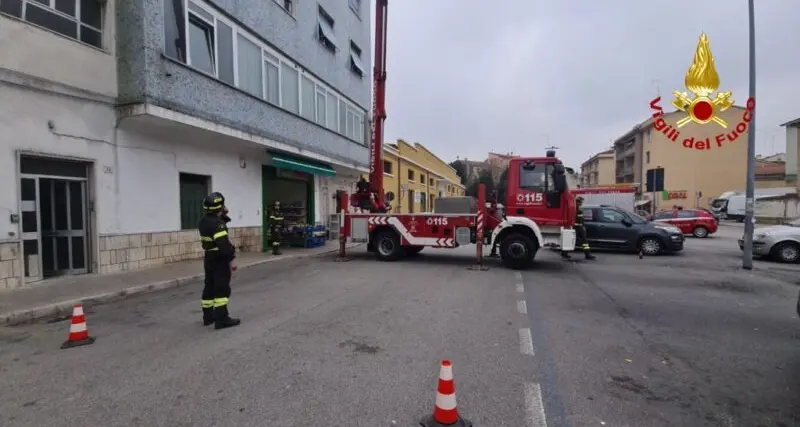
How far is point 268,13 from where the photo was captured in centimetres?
1345

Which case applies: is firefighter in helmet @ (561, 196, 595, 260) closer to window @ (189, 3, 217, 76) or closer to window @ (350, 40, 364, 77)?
window @ (189, 3, 217, 76)

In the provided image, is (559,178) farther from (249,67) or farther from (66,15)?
(66,15)

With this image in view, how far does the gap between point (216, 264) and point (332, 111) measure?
13.6 meters

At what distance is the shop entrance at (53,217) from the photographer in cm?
803

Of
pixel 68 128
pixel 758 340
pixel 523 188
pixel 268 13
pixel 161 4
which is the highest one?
pixel 268 13

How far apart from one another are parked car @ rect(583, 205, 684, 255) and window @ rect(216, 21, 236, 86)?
12.0 metres

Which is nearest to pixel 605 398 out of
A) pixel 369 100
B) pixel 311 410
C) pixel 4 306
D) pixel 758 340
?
pixel 311 410

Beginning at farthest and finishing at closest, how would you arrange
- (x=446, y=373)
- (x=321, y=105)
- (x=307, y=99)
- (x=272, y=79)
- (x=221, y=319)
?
(x=321, y=105)
(x=307, y=99)
(x=272, y=79)
(x=221, y=319)
(x=446, y=373)

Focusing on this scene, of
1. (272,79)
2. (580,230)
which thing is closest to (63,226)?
(272,79)

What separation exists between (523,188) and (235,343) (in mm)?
8397

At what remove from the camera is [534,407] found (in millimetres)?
3393

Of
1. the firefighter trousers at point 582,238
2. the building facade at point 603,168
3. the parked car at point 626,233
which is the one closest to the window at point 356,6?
the parked car at point 626,233

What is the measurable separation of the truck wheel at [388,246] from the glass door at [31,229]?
7.72 metres

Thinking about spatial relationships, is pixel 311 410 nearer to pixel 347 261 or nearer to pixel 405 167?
pixel 347 261
